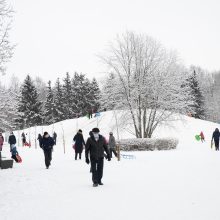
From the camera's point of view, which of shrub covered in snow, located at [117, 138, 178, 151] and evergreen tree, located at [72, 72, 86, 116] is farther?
evergreen tree, located at [72, 72, 86, 116]

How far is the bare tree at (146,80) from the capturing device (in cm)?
3163

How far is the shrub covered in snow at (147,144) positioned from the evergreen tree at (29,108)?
145 feet

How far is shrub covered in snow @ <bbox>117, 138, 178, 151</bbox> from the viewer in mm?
29188

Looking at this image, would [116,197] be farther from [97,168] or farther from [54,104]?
[54,104]

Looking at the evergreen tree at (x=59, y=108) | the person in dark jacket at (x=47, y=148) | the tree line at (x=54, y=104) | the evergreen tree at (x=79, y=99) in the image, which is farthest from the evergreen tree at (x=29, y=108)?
the person in dark jacket at (x=47, y=148)

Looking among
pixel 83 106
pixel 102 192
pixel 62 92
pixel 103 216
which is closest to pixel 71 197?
pixel 102 192

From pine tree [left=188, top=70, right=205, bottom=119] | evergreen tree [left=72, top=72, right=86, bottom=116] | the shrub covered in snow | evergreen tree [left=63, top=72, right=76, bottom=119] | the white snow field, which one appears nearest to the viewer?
the white snow field

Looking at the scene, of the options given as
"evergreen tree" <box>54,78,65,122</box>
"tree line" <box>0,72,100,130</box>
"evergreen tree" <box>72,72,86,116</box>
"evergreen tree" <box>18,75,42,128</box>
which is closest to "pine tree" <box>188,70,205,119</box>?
"tree line" <box>0,72,100,130</box>

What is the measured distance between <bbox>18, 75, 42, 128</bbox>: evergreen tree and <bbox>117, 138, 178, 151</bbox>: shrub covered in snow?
44.3 metres

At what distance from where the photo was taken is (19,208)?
310 inches

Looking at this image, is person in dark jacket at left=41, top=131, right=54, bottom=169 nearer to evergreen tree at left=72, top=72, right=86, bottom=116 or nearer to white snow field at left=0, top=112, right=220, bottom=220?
white snow field at left=0, top=112, right=220, bottom=220

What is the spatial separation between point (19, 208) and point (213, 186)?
5.09 m

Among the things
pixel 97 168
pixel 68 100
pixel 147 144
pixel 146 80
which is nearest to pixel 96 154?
pixel 97 168

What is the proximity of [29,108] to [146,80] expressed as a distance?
44.3 m
